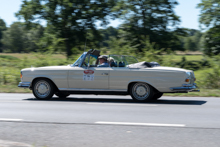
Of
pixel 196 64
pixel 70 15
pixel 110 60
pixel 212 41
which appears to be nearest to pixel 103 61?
pixel 110 60

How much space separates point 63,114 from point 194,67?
10.8 meters

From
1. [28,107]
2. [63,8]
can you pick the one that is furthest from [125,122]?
[63,8]

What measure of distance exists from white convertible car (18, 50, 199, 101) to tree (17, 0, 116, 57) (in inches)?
824

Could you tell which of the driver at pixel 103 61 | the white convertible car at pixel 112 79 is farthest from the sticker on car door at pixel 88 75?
the driver at pixel 103 61

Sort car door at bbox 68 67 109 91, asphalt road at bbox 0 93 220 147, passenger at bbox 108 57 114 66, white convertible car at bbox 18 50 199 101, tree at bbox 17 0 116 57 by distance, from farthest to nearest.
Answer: tree at bbox 17 0 116 57
passenger at bbox 108 57 114 66
car door at bbox 68 67 109 91
white convertible car at bbox 18 50 199 101
asphalt road at bbox 0 93 220 147

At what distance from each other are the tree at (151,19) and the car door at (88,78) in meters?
22.4

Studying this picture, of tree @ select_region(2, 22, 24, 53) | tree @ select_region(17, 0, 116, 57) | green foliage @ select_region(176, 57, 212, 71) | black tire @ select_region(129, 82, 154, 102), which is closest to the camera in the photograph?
black tire @ select_region(129, 82, 154, 102)

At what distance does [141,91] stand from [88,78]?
1666mm

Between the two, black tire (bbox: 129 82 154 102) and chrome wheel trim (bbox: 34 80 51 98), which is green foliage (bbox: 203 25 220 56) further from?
chrome wheel trim (bbox: 34 80 51 98)

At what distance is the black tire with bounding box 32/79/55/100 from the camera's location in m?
10.8

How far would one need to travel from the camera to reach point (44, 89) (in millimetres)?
10867

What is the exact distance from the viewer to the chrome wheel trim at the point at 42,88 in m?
10.8

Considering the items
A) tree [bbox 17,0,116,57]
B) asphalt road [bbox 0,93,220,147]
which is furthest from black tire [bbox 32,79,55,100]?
tree [bbox 17,0,116,57]

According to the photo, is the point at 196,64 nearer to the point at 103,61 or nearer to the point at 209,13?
the point at 103,61
